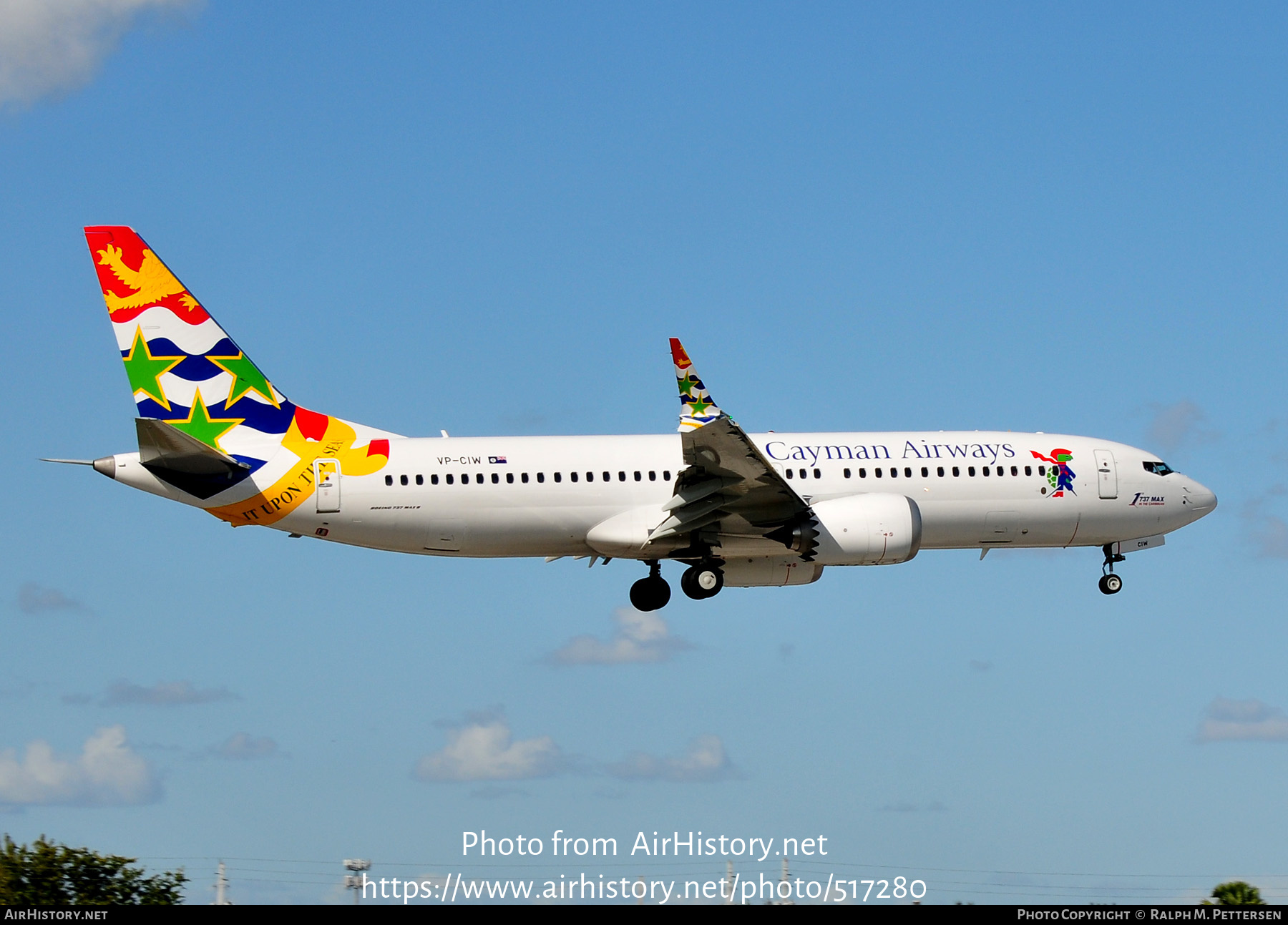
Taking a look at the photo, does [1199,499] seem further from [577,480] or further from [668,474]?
[577,480]

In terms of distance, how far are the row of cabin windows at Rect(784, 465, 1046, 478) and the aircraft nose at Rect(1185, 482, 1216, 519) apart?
19.9 ft

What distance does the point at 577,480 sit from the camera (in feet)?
156

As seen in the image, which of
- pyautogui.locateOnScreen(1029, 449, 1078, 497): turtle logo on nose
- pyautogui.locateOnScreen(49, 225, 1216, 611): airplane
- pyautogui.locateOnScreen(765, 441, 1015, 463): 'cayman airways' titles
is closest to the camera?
pyautogui.locateOnScreen(49, 225, 1216, 611): airplane

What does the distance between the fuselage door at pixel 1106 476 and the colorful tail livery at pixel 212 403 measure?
2183 cm

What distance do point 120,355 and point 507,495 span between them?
12149 millimetres

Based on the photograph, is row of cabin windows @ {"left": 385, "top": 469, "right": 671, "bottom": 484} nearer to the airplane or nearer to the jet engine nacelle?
the airplane

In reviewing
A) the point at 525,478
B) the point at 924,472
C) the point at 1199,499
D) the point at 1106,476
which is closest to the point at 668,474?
the point at 525,478

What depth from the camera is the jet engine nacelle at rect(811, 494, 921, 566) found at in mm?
47781

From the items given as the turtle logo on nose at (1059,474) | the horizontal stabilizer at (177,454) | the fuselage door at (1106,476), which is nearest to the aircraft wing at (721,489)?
the turtle logo on nose at (1059,474)

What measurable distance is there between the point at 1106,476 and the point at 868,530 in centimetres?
905

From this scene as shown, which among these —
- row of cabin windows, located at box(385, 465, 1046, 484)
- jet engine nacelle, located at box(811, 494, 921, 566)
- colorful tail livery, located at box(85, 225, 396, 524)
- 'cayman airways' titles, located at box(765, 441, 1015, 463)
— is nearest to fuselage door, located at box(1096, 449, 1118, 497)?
row of cabin windows, located at box(385, 465, 1046, 484)

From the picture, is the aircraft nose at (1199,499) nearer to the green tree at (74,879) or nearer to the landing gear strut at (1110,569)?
the landing gear strut at (1110,569)

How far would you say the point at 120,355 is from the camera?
48.6m
